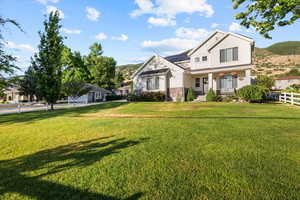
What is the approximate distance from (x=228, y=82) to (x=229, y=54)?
135 inches

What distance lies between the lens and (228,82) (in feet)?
60.5

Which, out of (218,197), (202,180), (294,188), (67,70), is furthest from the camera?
(67,70)

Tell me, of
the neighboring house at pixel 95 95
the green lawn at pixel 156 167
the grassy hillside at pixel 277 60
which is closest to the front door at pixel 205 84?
the green lawn at pixel 156 167

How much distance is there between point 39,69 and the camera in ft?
50.6

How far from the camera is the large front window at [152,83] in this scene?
20984 mm

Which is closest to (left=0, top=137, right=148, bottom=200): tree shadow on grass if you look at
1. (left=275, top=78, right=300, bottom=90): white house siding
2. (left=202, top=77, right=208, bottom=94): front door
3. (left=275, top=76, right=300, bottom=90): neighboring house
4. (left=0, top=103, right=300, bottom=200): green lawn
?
(left=0, top=103, right=300, bottom=200): green lawn

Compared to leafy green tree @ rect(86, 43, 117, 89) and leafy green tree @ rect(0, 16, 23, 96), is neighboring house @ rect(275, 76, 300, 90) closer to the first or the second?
leafy green tree @ rect(86, 43, 117, 89)

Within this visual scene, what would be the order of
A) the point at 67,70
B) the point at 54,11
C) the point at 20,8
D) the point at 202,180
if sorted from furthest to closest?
the point at 67,70 < the point at 54,11 < the point at 20,8 < the point at 202,180

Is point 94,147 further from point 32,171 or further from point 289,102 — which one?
point 289,102

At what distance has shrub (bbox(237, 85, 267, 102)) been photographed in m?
13.9

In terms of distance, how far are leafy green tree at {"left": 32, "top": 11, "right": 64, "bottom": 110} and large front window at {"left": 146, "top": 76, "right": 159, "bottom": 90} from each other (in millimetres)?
11527

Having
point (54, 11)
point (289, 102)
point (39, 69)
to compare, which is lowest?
point (289, 102)

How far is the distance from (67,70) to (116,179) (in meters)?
42.1

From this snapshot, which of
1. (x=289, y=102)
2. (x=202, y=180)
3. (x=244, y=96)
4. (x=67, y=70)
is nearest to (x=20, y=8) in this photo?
(x=202, y=180)
